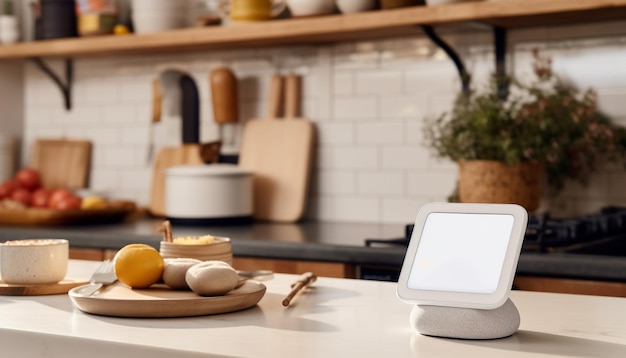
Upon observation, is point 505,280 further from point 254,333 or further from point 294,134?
point 294,134

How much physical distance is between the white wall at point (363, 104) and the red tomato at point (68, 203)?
54 cm

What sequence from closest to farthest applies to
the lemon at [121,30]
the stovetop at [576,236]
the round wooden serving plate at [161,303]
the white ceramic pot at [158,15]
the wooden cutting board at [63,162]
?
the round wooden serving plate at [161,303] → the stovetop at [576,236] → the white ceramic pot at [158,15] → the lemon at [121,30] → the wooden cutting board at [63,162]

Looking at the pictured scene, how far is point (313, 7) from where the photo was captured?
3381 mm

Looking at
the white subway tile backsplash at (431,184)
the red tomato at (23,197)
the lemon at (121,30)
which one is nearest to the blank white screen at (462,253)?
the white subway tile backsplash at (431,184)

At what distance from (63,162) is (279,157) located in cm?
119

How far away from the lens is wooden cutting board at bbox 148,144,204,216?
3.92 metres

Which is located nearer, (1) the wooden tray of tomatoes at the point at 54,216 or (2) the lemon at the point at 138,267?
(2) the lemon at the point at 138,267

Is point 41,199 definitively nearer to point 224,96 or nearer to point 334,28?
point 224,96

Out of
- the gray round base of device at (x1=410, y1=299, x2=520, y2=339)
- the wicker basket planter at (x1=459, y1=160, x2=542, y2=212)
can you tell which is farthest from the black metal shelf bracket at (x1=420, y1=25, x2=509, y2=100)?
the gray round base of device at (x1=410, y1=299, x2=520, y2=339)

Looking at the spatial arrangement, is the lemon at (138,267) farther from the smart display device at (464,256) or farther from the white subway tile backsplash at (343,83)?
the white subway tile backsplash at (343,83)

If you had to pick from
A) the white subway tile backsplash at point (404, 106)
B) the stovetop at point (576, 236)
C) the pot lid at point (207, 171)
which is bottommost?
the stovetop at point (576, 236)

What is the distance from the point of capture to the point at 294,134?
371 centimetres

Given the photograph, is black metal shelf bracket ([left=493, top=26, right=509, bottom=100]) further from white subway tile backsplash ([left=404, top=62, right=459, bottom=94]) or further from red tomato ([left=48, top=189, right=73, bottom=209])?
red tomato ([left=48, top=189, right=73, bottom=209])

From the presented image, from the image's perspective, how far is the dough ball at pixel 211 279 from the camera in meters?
1.48
